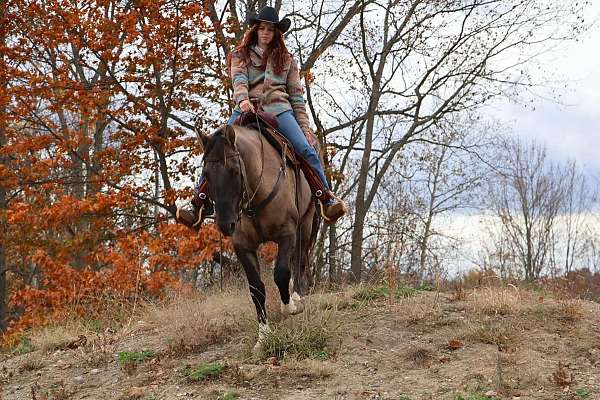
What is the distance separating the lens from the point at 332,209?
7152 millimetres

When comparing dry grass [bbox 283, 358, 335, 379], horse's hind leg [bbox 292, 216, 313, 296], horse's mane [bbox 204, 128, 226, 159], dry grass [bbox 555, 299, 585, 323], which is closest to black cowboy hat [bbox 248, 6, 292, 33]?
horse's mane [bbox 204, 128, 226, 159]

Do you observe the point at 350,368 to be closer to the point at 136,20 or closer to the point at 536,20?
the point at 136,20

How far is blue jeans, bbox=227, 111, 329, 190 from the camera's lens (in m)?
6.98

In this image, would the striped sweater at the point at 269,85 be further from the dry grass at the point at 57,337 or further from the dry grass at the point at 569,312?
the dry grass at the point at 57,337

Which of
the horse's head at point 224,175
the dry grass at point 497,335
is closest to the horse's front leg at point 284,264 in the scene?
the horse's head at point 224,175

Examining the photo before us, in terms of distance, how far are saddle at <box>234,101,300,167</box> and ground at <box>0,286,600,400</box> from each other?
63.1 inches

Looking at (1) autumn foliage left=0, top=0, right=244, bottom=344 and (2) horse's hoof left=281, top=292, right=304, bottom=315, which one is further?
(1) autumn foliage left=0, top=0, right=244, bottom=344

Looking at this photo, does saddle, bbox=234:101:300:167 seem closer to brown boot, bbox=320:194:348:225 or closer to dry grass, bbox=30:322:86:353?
brown boot, bbox=320:194:348:225

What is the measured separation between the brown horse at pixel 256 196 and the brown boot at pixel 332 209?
0.28 m

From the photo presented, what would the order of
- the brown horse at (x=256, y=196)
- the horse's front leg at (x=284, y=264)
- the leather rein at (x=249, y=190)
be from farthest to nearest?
the horse's front leg at (x=284, y=264)
the leather rein at (x=249, y=190)
the brown horse at (x=256, y=196)

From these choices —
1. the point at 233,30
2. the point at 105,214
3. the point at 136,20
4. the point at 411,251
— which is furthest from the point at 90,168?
the point at 411,251

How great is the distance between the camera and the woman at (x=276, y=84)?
23.0 feet

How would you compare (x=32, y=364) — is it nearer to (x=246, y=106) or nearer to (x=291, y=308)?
(x=291, y=308)

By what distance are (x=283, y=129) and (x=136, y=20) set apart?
304 inches
